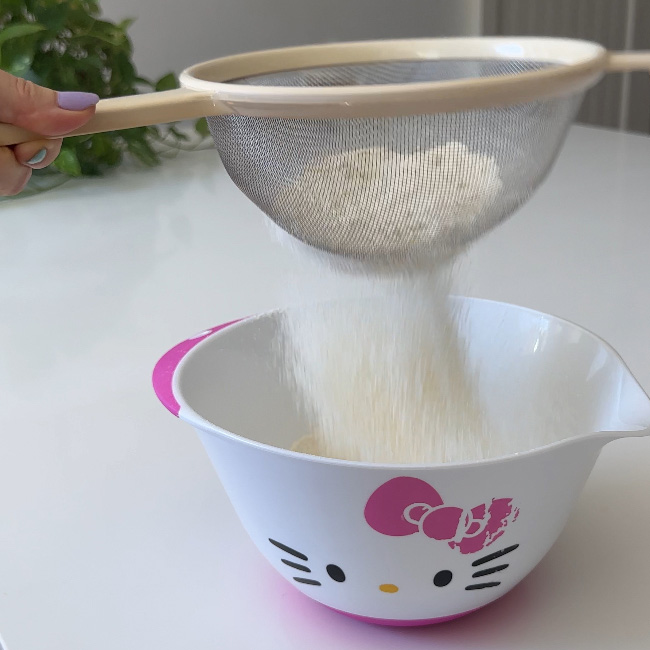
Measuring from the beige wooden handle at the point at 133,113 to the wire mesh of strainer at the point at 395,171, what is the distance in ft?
0.18

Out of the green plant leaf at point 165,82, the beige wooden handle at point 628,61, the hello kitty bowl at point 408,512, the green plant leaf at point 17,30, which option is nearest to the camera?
the hello kitty bowl at point 408,512

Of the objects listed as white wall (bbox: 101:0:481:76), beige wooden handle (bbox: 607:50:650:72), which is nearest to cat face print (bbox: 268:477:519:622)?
beige wooden handle (bbox: 607:50:650:72)

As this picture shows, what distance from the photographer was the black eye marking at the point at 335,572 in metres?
0.39

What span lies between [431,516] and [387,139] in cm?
20

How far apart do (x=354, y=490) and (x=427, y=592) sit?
6 centimetres

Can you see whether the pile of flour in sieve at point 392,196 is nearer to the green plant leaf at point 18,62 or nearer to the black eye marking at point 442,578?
the black eye marking at point 442,578

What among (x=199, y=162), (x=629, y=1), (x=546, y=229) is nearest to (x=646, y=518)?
(x=546, y=229)

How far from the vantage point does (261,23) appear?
190cm

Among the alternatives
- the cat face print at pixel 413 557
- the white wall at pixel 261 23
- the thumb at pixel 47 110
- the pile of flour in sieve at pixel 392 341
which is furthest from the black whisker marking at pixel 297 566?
the white wall at pixel 261 23

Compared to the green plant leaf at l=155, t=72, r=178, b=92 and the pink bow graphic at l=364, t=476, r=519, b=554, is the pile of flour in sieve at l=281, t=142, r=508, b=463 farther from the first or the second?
the green plant leaf at l=155, t=72, r=178, b=92

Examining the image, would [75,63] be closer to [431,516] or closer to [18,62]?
[18,62]

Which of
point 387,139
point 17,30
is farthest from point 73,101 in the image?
point 17,30

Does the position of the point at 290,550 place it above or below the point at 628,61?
below

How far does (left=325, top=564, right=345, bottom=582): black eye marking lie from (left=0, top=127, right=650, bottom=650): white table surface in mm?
35
